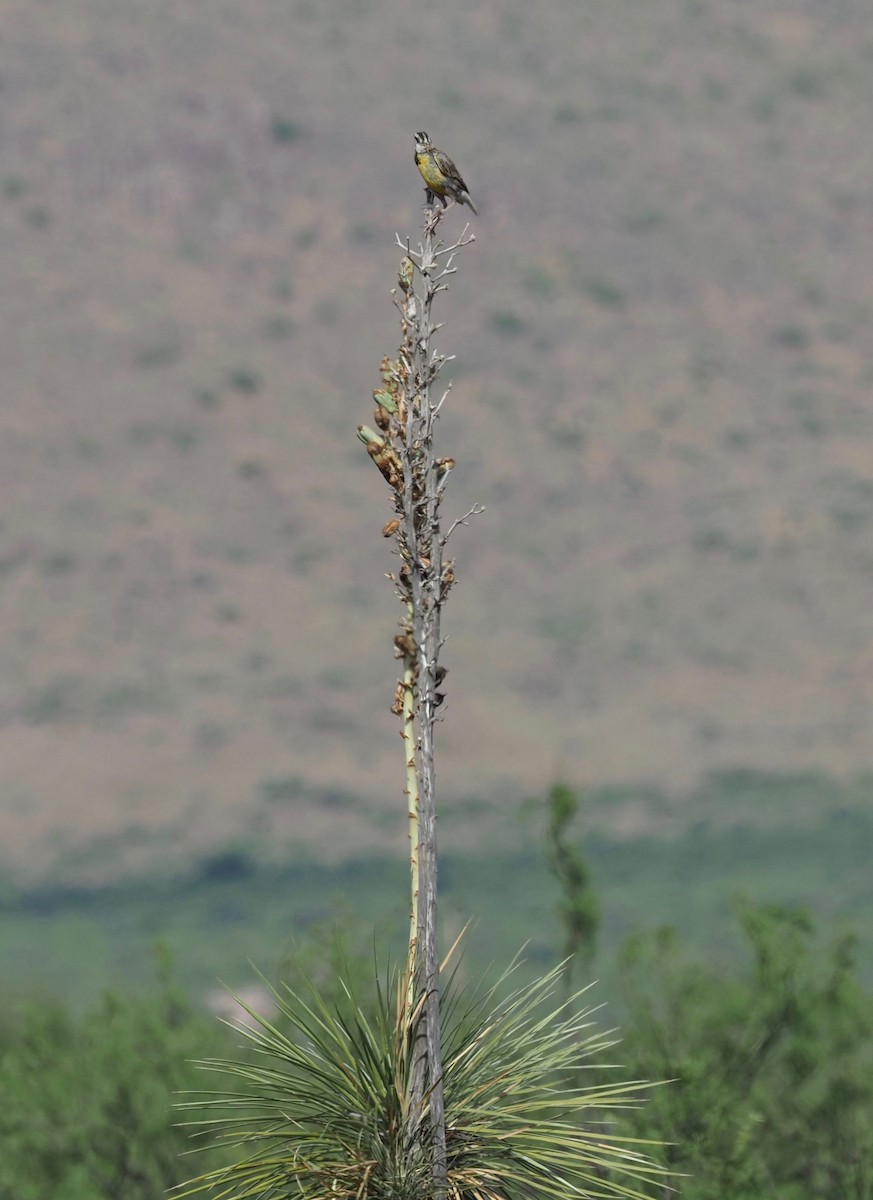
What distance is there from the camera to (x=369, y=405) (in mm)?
94625

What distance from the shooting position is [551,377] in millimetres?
105062

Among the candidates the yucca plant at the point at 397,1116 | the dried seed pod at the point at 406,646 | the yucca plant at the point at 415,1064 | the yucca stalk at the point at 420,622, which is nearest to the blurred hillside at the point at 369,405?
the yucca plant at the point at 397,1116

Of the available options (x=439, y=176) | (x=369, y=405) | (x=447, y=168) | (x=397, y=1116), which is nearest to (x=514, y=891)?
(x=369, y=405)

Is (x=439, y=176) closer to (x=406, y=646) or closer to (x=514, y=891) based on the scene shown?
(x=406, y=646)

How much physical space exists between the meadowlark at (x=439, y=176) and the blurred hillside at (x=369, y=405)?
72831mm

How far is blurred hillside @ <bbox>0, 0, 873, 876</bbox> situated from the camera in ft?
289

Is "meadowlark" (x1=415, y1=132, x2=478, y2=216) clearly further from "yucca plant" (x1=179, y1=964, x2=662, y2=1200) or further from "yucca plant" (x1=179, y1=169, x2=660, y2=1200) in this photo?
"yucca plant" (x1=179, y1=964, x2=662, y2=1200)

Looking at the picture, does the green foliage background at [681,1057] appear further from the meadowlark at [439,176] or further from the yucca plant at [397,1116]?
the yucca plant at [397,1116]

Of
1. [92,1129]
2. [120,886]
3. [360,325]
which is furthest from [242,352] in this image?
[92,1129]

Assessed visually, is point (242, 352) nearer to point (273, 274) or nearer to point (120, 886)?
point (273, 274)

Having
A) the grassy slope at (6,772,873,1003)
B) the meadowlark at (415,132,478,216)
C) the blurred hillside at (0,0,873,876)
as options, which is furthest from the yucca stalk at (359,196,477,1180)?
the blurred hillside at (0,0,873,876)

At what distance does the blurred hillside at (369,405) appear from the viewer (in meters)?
88.1

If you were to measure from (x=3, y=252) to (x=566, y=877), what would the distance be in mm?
82631

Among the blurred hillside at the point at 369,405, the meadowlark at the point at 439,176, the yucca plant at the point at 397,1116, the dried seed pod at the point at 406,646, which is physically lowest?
the yucca plant at the point at 397,1116
